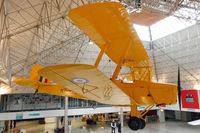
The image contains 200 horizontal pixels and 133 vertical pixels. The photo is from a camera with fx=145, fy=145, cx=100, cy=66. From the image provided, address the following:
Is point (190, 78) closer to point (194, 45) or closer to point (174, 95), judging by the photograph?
point (194, 45)

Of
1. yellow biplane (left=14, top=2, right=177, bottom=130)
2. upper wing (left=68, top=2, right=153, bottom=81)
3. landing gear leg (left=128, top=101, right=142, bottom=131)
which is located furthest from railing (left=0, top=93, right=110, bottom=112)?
upper wing (left=68, top=2, right=153, bottom=81)

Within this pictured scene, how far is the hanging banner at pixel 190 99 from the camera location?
1703 centimetres

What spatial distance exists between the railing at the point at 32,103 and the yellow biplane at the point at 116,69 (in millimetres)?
13659

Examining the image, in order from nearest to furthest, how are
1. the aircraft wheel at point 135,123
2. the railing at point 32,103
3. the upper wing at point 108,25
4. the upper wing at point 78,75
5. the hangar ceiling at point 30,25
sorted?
the upper wing at point 78,75
the upper wing at point 108,25
the aircraft wheel at point 135,123
the hangar ceiling at point 30,25
the railing at point 32,103

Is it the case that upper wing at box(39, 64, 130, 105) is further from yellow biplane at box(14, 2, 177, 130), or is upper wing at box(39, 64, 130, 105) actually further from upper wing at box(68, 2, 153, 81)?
upper wing at box(68, 2, 153, 81)

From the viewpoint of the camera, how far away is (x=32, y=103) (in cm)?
1717

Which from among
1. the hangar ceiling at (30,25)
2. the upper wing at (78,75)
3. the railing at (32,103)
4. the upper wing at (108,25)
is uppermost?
the hangar ceiling at (30,25)

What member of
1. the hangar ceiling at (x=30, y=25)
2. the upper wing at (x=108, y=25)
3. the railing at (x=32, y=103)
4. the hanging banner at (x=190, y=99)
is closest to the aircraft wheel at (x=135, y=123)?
the upper wing at (x=108, y=25)

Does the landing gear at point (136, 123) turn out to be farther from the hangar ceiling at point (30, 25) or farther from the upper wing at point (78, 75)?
the hangar ceiling at point (30, 25)

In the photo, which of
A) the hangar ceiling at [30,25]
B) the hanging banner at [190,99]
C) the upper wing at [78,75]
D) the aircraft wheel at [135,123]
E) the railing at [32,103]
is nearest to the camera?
the upper wing at [78,75]

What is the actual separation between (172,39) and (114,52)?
71.1 ft

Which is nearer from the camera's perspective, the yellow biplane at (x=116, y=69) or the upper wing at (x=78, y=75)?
the upper wing at (x=78, y=75)

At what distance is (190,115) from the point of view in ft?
85.0

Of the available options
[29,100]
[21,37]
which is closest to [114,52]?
[21,37]
